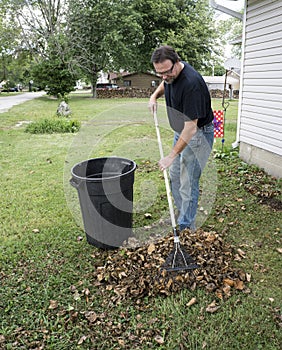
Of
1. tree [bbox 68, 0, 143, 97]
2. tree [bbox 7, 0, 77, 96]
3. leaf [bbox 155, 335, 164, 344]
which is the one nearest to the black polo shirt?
leaf [bbox 155, 335, 164, 344]

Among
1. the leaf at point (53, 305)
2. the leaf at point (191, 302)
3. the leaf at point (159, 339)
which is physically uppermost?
the leaf at point (191, 302)

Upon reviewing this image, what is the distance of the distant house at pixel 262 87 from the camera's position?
3957mm

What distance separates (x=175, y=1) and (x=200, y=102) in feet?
76.1

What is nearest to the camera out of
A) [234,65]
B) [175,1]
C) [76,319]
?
[76,319]

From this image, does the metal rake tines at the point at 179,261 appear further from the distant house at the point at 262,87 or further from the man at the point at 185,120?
the distant house at the point at 262,87

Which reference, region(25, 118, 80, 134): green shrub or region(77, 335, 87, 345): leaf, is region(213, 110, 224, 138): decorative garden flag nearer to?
region(25, 118, 80, 134): green shrub

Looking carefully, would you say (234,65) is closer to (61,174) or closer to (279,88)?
(279,88)

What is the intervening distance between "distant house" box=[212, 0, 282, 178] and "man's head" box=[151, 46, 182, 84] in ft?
7.73

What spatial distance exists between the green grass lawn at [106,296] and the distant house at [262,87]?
367mm

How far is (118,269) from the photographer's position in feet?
7.37

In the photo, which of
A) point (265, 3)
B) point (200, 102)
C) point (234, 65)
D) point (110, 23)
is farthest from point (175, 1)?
point (200, 102)

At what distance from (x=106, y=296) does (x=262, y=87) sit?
3587 mm

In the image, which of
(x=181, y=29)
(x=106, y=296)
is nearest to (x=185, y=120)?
(x=106, y=296)

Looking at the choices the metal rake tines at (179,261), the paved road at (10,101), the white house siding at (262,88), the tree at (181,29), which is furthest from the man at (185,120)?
the tree at (181,29)
